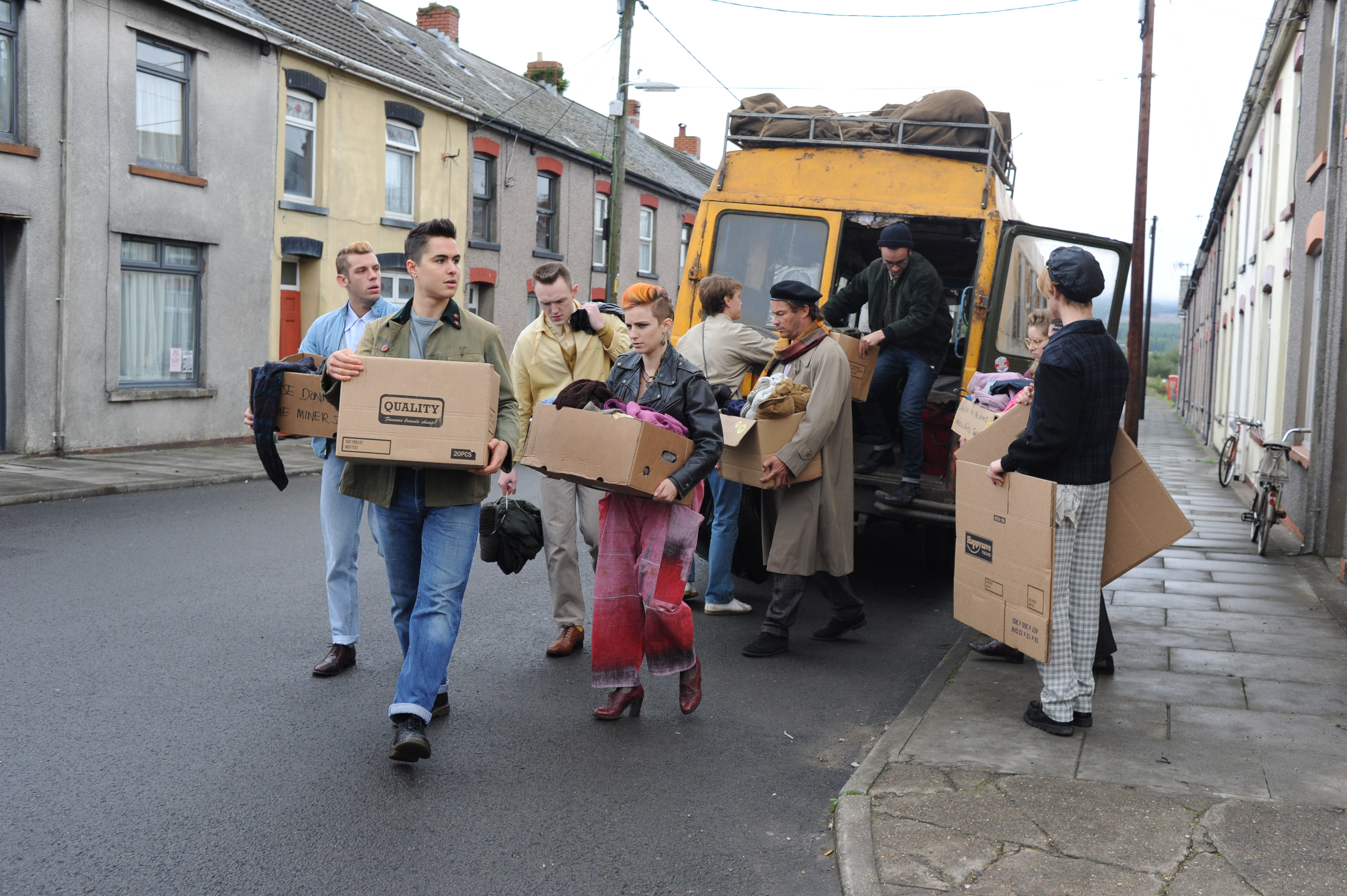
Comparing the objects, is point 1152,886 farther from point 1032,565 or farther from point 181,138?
point 181,138

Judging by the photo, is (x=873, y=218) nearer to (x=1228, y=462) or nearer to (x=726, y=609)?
(x=726, y=609)

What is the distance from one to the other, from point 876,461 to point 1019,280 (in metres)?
1.73

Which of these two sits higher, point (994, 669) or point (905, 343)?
point (905, 343)

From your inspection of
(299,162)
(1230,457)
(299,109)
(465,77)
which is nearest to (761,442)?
(1230,457)

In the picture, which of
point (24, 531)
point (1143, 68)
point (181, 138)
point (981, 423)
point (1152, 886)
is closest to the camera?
point (1152, 886)

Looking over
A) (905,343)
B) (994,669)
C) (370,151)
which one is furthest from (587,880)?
(370,151)

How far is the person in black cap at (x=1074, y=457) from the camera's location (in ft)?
15.5

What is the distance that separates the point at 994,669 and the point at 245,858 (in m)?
3.78

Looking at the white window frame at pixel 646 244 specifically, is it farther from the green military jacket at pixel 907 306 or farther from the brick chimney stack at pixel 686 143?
the green military jacket at pixel 907 306

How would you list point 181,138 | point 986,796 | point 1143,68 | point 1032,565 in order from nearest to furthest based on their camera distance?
point 986,796 < point 1032,565 < point 181,138 < point 1143,68

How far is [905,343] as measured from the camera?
791cm

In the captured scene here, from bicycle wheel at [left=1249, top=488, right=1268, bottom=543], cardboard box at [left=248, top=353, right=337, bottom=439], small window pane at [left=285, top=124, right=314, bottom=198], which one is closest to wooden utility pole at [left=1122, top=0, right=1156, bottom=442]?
bicycle wheel at [left=1249, top=488, right=1268, bottom=543]

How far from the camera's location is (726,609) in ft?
23.8

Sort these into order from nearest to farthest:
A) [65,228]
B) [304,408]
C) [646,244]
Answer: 1. [304,408]
2. [65,228]
3. [646,244]
